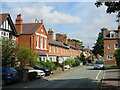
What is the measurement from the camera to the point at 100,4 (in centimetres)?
1104

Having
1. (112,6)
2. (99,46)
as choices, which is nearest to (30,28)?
(112,6)

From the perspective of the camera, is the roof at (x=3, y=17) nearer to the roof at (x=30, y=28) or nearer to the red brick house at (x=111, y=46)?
the roof at (x=30, y=28)

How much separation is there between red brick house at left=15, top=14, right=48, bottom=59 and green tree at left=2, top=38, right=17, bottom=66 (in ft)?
34.1

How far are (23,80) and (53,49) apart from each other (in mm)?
26856

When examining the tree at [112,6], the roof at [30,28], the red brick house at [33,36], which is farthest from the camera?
the roof at [30,28]

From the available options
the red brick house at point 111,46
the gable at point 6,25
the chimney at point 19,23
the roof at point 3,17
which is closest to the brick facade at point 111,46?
the red brick house at point 111,46

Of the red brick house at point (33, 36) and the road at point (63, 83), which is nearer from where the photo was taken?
the road at point (63, 83)

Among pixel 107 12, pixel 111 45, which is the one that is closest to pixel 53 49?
pixel 111 45

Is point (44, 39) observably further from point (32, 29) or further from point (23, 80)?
point (23, 80)

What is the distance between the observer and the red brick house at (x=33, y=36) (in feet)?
106

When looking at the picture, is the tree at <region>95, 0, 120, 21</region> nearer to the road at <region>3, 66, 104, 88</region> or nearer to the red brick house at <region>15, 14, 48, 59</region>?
the road at <region>3, 66, 104, 88</region>

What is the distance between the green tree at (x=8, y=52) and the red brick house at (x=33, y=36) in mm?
10398

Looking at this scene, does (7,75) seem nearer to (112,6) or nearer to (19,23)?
(112,6)

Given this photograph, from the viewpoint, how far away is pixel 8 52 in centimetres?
1905
